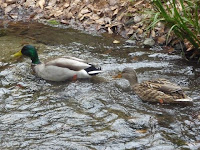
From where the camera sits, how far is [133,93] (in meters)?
5.82

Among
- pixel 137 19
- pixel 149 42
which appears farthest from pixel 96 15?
pixel 149 42

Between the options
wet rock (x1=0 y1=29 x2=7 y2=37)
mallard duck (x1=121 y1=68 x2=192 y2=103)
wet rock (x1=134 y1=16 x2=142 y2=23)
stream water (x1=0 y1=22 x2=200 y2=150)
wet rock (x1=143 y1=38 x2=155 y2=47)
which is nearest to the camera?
stream water (x1=0 y1=22 x2=200 y2=150)

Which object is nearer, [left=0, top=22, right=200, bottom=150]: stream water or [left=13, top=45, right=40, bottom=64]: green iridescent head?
[left=0, top=22, right=200, bottom=150]: stream water

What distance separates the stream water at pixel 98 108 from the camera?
4.26 m

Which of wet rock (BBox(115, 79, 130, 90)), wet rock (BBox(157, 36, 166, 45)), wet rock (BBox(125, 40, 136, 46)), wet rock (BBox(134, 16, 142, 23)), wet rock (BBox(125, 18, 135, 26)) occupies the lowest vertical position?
wet rock (BBox(115, 79, 130, 90))

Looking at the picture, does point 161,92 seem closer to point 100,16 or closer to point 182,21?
point 182,21

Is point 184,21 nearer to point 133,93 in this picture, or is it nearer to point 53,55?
point 133,93

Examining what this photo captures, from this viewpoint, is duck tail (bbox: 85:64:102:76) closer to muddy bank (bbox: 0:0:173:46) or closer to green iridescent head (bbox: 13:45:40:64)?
green iridescent head (bbox: 13:45:40:64)

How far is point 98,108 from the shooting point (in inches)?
205

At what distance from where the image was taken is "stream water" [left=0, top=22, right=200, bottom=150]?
14.0 feet

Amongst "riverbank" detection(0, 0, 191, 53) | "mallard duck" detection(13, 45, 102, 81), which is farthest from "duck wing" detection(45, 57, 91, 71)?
"riverbank" detection(0, 0, 191, 53)

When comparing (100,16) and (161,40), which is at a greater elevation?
(100,16)

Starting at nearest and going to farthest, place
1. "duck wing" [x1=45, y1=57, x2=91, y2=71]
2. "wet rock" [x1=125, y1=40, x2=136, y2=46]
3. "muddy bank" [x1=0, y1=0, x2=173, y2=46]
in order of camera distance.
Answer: "duck wing" [x1=45, y1=57, x2=91, y2=71]
"wet rock" [x1=125, y1=40, x2=136, y2=46]
"muddy bank" [x1=0, y1=0, x2=173, y2=46]

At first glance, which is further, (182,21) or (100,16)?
(100,16)
